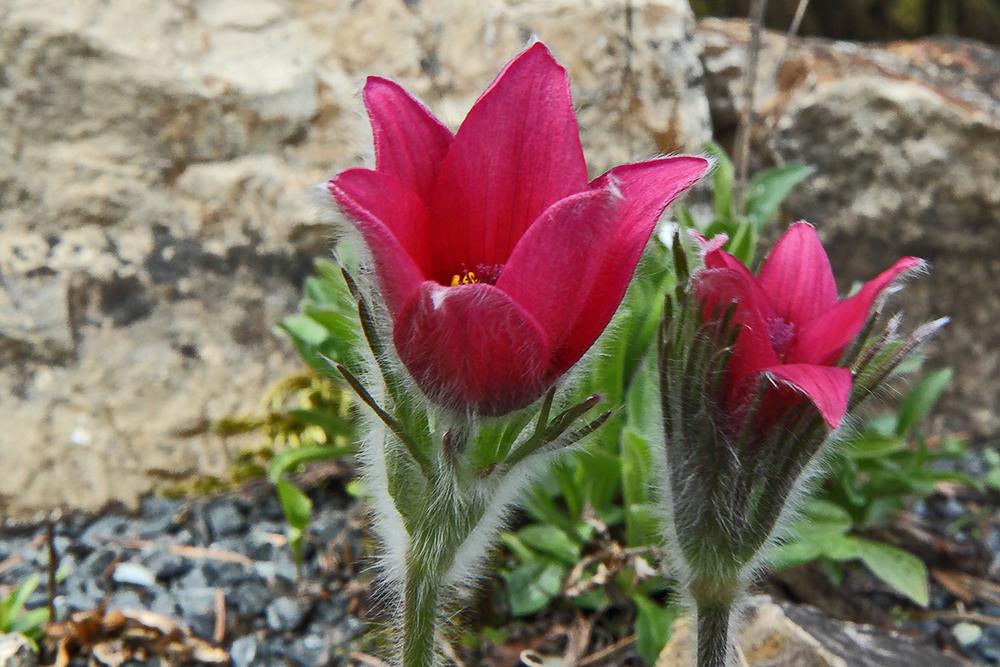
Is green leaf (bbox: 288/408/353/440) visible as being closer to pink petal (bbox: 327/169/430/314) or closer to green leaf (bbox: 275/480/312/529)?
green leaf (bbox: 275/480/312/529)

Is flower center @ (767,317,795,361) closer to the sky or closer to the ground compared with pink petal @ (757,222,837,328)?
closer to the ground

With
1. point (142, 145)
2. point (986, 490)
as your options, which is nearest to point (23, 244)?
point (142, 145)

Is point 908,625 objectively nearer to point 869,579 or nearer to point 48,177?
point 869,579

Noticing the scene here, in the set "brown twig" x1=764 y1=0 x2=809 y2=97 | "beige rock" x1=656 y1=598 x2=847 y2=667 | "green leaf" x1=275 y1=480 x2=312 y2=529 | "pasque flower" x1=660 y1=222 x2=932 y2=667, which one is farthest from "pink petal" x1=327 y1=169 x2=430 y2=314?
"brown twig" x1=764 y1=0 x2=809 y2=97

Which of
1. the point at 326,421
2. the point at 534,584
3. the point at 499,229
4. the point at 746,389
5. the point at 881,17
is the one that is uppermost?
the point at 881,17

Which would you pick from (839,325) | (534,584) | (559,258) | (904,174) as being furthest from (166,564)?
(904,174)

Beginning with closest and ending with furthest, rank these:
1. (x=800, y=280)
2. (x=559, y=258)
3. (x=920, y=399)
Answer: (x=559, y=258) < (x=800, y=280) < (x=920, y=399)

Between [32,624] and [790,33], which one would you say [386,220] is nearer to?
[32,624]
